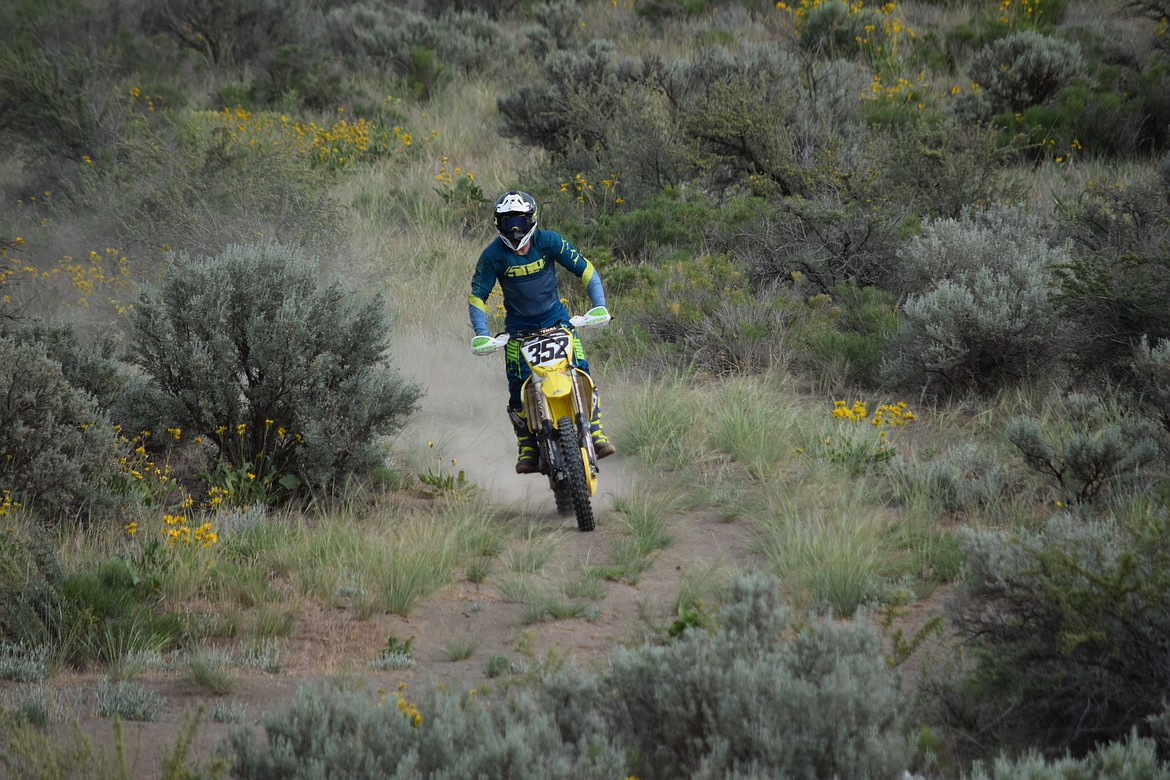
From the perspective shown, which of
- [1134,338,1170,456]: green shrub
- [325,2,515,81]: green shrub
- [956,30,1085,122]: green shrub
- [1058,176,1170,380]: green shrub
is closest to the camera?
[1134,338,1170,456]: green shrub

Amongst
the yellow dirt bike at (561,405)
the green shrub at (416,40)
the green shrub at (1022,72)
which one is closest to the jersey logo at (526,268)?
the yellow dirt bike at (561,405)

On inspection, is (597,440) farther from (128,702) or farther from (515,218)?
(128,702)

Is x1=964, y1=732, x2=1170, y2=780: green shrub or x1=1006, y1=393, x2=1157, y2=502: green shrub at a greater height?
x1=1006, y1=393, x2=1157, y2=502: green shrub

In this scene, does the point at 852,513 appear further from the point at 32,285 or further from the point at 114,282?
the point at 32,285

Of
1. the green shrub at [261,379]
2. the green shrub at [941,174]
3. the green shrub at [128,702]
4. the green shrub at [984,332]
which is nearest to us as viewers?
the green shrub at [128,702]

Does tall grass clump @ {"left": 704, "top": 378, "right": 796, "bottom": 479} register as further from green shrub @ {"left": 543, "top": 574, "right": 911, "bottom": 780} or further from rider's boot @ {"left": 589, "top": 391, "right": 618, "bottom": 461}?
green shrub @ {"left": 543, "top": 574, "right": 911, "bottom": 780}

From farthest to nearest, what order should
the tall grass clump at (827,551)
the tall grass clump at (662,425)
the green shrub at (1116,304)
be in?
the tall grass clump at (662,425)
the green shrub at (1116,304)
the tall grass clump at (827,551)

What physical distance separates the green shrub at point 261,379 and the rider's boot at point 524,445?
942 millimetres

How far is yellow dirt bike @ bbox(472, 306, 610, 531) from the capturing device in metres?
6.73

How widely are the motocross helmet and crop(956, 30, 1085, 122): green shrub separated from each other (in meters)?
11.4

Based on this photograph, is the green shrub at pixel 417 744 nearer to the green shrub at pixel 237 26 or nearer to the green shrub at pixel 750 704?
the green shrub at pixel 750 704

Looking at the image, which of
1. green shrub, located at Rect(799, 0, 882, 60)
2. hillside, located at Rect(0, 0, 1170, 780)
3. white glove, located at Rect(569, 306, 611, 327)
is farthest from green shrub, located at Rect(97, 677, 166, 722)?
green shrub, located at Rect(799, 0, 882, 60)

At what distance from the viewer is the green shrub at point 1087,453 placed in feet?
20.0

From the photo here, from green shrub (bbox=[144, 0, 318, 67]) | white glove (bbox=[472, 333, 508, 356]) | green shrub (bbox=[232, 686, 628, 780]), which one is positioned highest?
green shrub (bbox=[144, 0, 318, 67])
